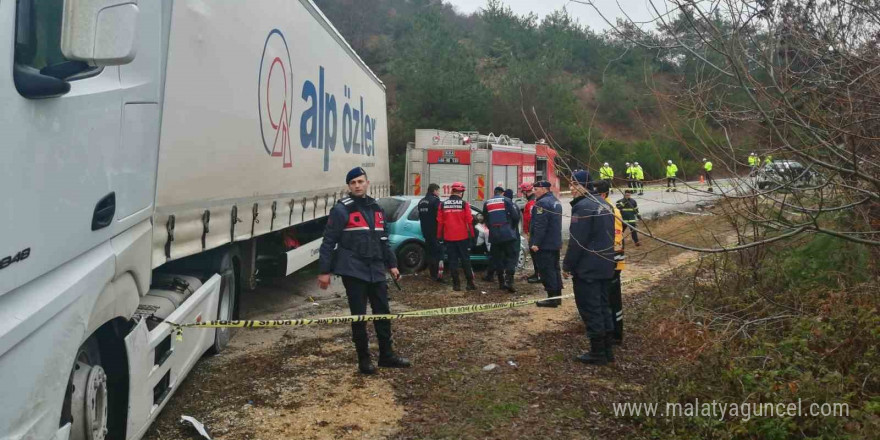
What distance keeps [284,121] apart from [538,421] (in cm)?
418

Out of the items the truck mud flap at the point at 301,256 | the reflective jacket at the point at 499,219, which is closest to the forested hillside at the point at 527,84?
the reflective jacket at the point at 499,219

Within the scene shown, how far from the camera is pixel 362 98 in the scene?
1248cm

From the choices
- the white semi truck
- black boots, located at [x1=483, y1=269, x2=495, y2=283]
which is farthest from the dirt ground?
black boots, located at [x1=483, y1=269, x2=495, y2=283]

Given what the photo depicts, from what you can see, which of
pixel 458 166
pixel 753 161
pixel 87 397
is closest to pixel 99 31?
pixel 87 397

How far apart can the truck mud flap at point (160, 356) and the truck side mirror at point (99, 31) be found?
62.7 inches

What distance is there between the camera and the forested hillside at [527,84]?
5.21m

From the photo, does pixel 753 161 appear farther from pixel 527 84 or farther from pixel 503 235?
pixel 527 84

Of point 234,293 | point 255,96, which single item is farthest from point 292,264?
point 255,96

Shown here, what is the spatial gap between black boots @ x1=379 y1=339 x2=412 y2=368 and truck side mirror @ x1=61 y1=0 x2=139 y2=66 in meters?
3.88

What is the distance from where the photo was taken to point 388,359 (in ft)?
20.7

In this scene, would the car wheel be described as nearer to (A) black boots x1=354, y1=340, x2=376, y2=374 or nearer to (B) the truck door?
(A) black boots x1=354, y1=340, x2=376, y2=374

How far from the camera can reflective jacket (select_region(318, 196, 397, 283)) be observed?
19.7ft

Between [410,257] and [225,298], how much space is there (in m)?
5.37

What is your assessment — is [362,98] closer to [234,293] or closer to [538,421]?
[234,293]
